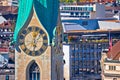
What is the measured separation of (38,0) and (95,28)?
174 feet

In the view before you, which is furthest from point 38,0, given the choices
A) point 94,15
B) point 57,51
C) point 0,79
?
point 94,15

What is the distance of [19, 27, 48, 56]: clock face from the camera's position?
28.8 meters

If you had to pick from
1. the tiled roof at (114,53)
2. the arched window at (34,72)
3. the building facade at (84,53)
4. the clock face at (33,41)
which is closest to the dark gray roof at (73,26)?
the building facade at (84,53)

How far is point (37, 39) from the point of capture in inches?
1136

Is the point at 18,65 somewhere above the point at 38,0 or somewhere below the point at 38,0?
below

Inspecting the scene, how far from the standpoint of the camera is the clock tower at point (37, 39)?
2878 centimetres

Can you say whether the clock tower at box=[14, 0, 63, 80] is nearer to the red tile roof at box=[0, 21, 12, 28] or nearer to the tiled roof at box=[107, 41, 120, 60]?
the tiled roof at box=[107, 41, 120, 60]

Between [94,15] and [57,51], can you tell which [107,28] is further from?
[57,51]

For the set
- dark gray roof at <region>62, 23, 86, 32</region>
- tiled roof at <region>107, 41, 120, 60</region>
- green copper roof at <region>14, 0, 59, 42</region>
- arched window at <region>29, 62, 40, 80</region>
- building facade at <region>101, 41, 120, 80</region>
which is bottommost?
building facade at <region>101, 41, 120, 80</region>

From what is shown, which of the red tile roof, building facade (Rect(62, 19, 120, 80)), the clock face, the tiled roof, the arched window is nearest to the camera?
the clock face

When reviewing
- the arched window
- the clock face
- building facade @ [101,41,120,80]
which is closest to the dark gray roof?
building facade @ [101,41,120,80]

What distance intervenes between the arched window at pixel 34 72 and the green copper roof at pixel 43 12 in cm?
94

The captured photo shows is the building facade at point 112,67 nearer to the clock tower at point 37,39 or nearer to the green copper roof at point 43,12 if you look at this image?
the clock tower at point 37,39

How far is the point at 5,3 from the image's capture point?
109 meters
